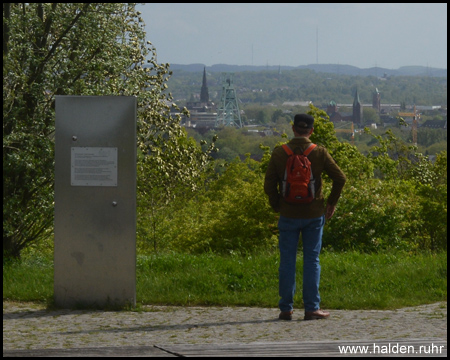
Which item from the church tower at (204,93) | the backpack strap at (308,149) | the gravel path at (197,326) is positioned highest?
the church tower at (204,93)

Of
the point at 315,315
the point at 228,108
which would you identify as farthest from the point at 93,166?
the point at 228,108

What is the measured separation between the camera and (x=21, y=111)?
11086mm

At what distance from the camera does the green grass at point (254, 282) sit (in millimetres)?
7270

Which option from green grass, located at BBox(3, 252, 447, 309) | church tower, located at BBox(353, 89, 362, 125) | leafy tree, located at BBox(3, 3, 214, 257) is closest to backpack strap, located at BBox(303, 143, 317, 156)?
green grass, located at BBox(3, 252, 447, 309)

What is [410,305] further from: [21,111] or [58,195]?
Answer: [21,111]

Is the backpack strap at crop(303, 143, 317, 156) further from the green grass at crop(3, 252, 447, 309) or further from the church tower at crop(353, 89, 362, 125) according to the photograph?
the church tower at crop(353, 89, 362, 125)

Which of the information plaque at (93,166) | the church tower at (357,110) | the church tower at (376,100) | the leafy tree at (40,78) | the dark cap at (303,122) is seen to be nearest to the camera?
the dark cap at (303,122)

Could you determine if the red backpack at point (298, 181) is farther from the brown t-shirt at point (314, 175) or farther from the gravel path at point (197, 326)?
the gravel path at point (197, 326)

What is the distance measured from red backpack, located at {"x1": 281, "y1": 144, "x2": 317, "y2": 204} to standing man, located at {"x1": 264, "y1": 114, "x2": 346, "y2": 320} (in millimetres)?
54

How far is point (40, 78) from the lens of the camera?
1116 centimetres

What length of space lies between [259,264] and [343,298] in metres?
1.49

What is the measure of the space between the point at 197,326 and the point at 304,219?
122 centimetres

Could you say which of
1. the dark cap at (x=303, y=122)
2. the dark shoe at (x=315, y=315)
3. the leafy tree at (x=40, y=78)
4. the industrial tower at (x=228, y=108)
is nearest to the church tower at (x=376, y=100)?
the industrial tower at (x=228, y=108)

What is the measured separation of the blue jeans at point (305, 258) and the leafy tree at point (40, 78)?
5.22 metres
